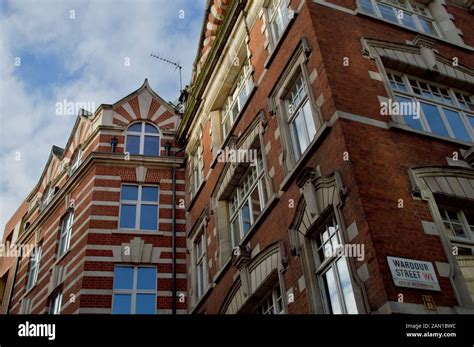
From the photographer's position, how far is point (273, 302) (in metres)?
11.7

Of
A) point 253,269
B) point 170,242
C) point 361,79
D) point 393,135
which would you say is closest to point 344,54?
point 361,79

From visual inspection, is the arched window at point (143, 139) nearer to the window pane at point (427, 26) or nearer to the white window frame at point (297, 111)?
the white window frame at point (297, 111)

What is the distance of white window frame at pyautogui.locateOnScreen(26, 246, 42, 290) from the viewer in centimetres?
2097

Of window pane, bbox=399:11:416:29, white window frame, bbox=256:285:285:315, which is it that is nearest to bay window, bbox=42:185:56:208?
white window frame, bbox=256:285:285:315

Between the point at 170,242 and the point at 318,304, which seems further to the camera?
the point at 170,242

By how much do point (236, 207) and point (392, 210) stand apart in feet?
22.1

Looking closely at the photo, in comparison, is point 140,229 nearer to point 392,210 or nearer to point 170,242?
point 170,242

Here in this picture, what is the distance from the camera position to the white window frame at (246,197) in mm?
13148

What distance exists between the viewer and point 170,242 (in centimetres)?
1822

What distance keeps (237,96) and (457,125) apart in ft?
22.5

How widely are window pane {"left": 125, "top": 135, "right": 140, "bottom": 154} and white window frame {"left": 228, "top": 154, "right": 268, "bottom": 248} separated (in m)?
6.29

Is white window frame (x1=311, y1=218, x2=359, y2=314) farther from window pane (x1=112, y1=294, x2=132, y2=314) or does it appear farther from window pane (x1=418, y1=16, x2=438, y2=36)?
window pane (x1=112, y1=294, x2=132, y2=314)

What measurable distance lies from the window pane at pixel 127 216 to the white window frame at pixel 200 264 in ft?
8.02

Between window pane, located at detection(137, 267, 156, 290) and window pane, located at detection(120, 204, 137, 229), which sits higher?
window pane, located at detection(120, 204, 137, 229)
